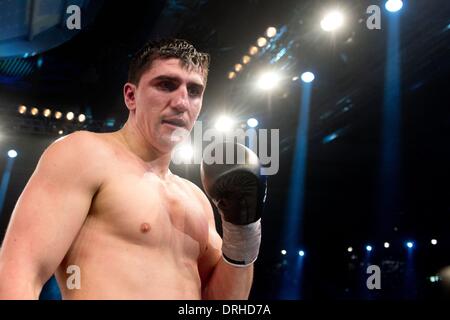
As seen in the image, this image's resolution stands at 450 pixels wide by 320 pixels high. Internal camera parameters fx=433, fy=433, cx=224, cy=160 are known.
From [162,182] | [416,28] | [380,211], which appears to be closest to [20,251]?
[162,182]

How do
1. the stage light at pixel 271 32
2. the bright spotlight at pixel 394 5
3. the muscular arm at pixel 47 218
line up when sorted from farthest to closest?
the stage light at pixel 271 32, the bright spotlight at pixel 394 5, the muscular arm at pixel 47 218

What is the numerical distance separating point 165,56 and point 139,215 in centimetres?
62

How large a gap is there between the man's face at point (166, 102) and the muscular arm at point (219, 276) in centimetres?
43

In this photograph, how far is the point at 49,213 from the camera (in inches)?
48.4

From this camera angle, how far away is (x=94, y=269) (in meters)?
1.36

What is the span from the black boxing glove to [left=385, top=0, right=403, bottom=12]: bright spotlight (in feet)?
10.1

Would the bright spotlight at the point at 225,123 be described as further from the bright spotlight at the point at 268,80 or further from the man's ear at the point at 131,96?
the man's ear at the point at 131,96

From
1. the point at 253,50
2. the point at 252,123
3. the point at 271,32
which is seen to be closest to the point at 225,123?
the point at 252,123

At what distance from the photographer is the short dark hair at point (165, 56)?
1.67 meters

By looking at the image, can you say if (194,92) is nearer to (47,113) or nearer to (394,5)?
(394,5)

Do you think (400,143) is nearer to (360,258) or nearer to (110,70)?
(360,258)

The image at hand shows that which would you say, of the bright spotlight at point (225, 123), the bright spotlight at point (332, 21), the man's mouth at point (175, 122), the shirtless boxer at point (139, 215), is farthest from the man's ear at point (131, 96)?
the bright spotlight at point (225, 123)

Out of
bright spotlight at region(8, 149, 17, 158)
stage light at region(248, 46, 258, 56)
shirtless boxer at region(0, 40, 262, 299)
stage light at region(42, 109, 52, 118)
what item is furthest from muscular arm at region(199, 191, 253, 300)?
bright spotlight at region(8, 149, 17, 158)
